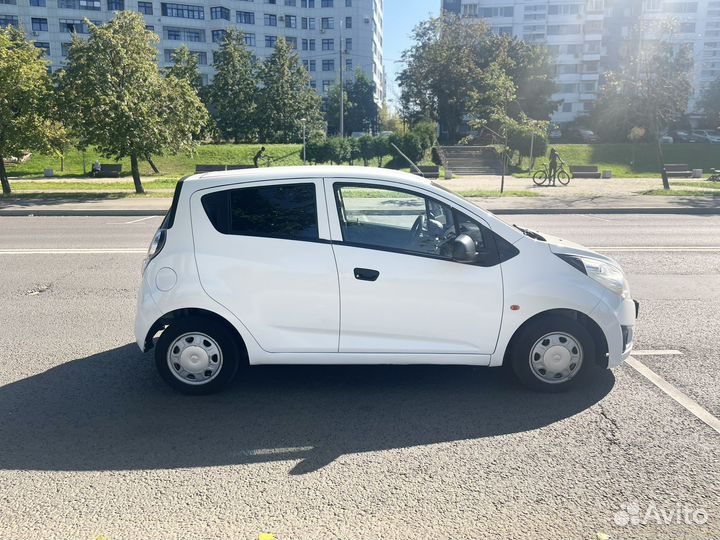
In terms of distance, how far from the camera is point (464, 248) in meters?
4.05

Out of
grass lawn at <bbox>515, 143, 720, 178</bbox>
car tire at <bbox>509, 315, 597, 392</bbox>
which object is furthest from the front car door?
grass lawn at <bbox>515, 143, 720, 178</bbox>

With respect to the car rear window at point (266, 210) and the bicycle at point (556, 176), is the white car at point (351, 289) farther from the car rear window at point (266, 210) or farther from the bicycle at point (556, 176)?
the bicycle at point (556, 176)

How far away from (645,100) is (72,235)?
21.7 meters

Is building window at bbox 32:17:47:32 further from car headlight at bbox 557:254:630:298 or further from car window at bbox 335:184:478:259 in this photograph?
car headlight at bbox 557:254:630:298

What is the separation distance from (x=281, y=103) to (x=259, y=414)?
169ft

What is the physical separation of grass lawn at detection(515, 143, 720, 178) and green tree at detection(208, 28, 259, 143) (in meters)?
25.1

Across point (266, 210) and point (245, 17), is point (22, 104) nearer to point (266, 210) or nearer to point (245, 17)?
point (266, 210)

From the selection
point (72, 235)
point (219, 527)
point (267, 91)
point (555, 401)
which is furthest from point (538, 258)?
point (267, 91)

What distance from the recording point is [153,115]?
2148 centimetres

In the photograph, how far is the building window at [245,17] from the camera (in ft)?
269

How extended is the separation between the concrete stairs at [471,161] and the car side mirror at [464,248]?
35.0 metres

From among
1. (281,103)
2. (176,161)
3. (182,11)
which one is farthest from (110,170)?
(182,11)

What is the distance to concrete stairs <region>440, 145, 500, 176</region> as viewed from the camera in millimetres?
39219

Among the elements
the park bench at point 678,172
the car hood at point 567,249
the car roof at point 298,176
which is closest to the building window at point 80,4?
the park bench at point 678,172
